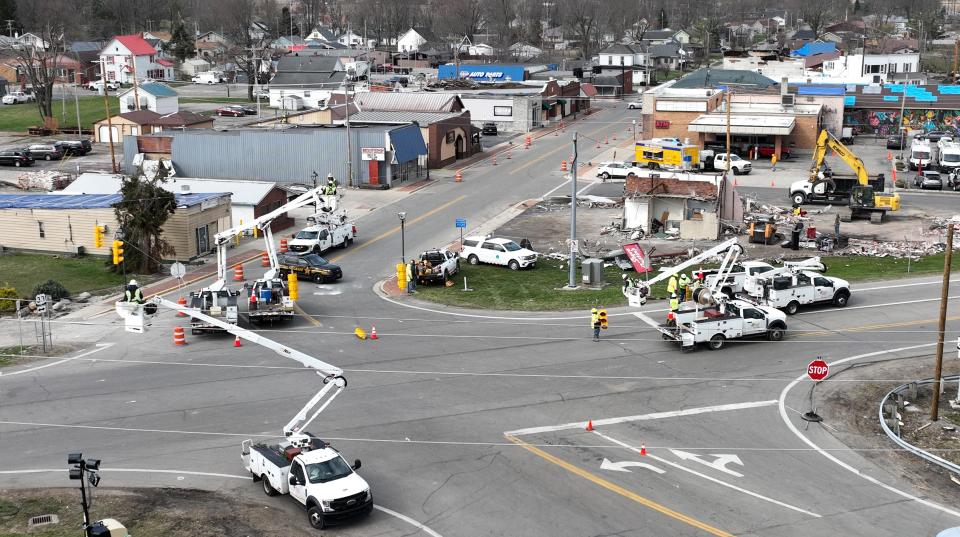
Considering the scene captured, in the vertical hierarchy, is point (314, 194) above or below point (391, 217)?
above

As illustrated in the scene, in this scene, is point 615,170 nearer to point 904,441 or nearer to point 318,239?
point 318,239

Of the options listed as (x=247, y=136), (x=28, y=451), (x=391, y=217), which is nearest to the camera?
(x=28, y=451)

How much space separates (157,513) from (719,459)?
14.8 metres

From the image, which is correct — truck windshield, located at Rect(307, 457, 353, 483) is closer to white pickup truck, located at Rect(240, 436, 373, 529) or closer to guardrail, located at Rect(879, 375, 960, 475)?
white pickup truck, located at Rect(240, 436, 373, 529)

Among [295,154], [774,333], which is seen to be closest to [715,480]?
[774,333]

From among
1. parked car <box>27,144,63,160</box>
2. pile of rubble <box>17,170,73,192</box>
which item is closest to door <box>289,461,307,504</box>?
pile of rubble <box>17,170,73,192</box>

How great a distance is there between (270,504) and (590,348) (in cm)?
1591

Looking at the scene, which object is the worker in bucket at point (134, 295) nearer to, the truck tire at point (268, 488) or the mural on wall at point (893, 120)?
the truck tire at point (268, 488)

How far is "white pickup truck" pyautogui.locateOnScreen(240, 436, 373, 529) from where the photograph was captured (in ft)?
82.4

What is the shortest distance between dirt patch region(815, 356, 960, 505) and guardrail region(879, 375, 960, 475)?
15 centimetres

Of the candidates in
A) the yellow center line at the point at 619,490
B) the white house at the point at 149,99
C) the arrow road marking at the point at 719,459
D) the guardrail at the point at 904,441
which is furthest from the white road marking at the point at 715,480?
the white house at the point at 149,99

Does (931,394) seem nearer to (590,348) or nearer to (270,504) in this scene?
(590,348)

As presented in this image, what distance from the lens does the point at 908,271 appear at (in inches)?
1943

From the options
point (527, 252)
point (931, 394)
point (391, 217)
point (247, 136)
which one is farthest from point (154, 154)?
point (931, 394)
